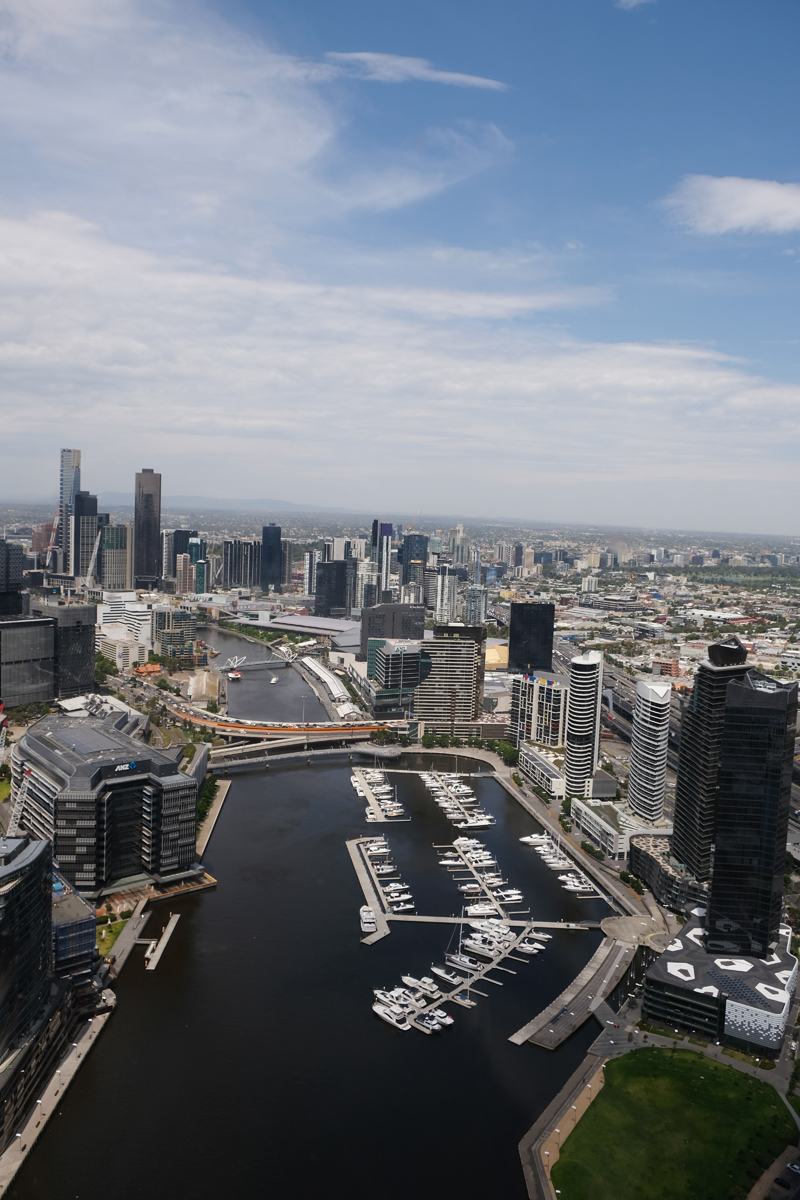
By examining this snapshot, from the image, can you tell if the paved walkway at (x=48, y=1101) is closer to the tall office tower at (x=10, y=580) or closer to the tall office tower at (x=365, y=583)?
the tall office tower at (x=10, y=580)

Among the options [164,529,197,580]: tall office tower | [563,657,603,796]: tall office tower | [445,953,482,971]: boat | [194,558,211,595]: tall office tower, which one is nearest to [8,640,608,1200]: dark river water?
[445,953,482,971]: boat

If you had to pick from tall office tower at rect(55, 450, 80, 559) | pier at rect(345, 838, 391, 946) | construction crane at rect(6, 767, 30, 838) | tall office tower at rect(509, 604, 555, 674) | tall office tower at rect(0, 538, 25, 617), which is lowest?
pier at rect(345, 838, 391, 946)

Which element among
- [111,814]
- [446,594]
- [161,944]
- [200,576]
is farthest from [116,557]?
[161,944]

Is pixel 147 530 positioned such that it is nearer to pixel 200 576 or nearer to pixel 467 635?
pixel 200 576

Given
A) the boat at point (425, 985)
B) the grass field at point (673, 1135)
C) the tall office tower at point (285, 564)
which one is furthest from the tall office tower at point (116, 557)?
the grass field at point (673, 1135)

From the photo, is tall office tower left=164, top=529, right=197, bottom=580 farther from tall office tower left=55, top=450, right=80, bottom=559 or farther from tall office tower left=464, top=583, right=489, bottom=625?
tall office tower left=464, top=583, right=489, bottom=625

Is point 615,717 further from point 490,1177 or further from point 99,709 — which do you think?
point 490,1177
